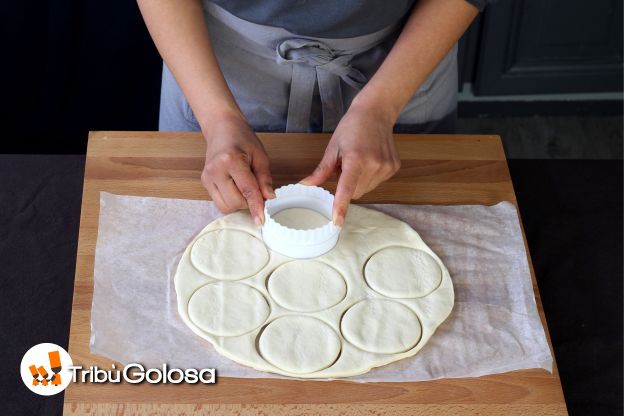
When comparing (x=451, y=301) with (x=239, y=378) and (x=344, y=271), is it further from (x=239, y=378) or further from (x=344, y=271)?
(x=239, y=378)

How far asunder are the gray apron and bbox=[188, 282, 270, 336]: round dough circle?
361mm

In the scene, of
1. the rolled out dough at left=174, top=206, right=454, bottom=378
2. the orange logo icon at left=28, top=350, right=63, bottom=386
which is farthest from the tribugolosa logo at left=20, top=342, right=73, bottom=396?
the rolled out dough at left=174, top=206, right=454, bottom=378

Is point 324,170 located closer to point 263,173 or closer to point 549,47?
point 263,173

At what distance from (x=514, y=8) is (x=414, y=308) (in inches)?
52.5

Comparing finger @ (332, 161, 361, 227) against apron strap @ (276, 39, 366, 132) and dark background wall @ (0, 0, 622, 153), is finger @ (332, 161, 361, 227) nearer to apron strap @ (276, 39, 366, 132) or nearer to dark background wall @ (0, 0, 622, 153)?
apron strap @ (276, 39, 366, 132)

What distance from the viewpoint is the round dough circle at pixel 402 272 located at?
40.9 inches

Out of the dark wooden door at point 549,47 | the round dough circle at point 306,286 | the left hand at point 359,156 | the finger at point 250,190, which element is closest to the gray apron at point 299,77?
the left hand at point 359,156

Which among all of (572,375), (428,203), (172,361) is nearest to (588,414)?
(572,375)

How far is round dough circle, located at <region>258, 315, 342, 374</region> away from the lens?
94 cm

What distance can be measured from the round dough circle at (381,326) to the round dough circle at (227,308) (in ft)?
0.37

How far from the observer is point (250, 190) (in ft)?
3.46

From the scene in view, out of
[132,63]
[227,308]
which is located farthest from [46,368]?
[132,63]

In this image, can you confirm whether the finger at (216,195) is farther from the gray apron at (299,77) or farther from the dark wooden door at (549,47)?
the dark wooden door at (549,47)

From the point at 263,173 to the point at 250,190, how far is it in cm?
5
